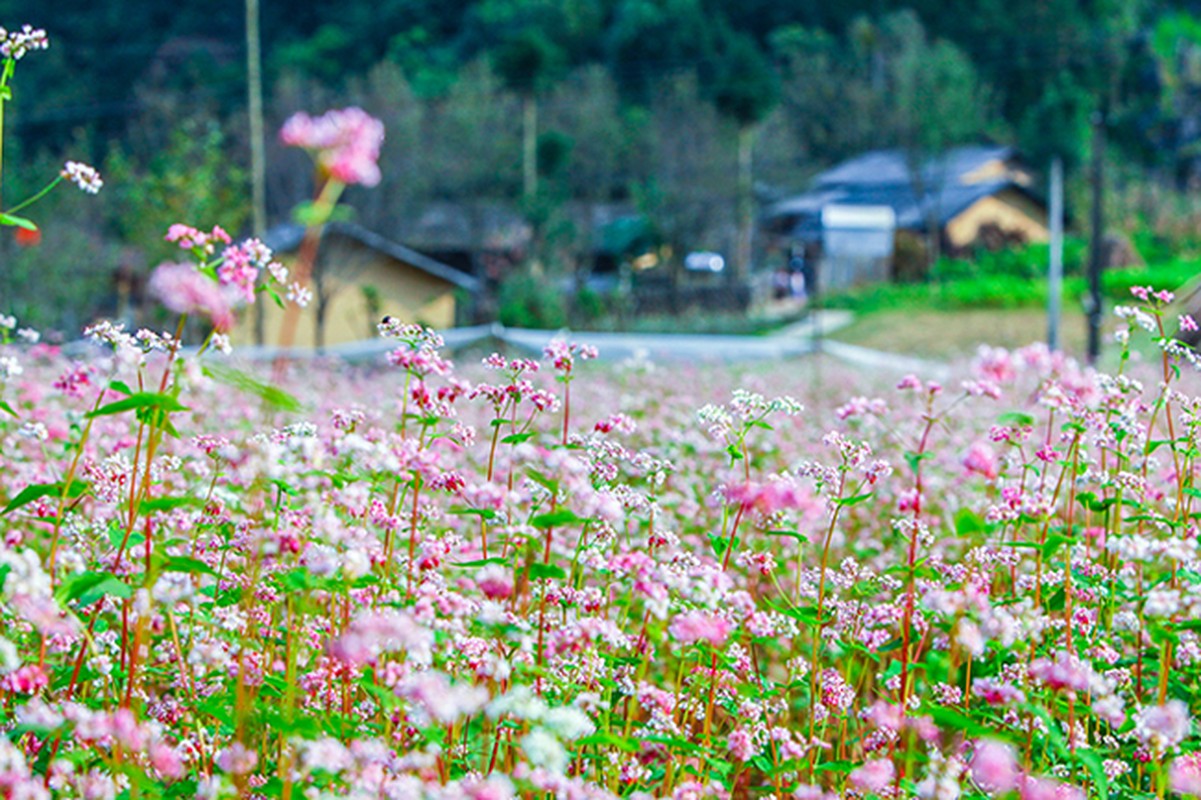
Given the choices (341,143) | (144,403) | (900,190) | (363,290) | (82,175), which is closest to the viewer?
(341,143)

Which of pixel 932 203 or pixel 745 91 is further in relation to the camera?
pixel 932 203

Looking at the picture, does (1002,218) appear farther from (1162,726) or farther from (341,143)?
(341,143)

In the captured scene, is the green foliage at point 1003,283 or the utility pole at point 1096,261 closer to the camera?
the utility pole at point 1096,261

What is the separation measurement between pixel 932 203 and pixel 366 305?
22650 millimetres

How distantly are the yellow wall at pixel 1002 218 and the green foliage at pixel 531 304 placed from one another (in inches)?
708

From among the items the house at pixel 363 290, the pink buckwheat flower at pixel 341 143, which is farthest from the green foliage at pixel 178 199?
the pink buckwheat flower at pixel 341 143

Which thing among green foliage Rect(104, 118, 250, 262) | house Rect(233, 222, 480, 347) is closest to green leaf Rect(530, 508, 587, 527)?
green foliage Rect(104, 118, 250, 262)

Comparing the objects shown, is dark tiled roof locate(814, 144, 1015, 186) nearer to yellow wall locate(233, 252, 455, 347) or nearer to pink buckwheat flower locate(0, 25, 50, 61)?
Answer: yellow wall locate(233, 252, 455, 347)

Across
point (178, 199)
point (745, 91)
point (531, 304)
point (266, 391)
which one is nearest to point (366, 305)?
point (531, 304)

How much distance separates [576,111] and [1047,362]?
45864 millimetres

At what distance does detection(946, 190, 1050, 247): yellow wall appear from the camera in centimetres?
4281

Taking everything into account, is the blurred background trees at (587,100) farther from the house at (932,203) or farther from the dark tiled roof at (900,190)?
the house at (932,203)

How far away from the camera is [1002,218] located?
43562 millimetres

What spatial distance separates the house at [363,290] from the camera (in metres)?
29.4
